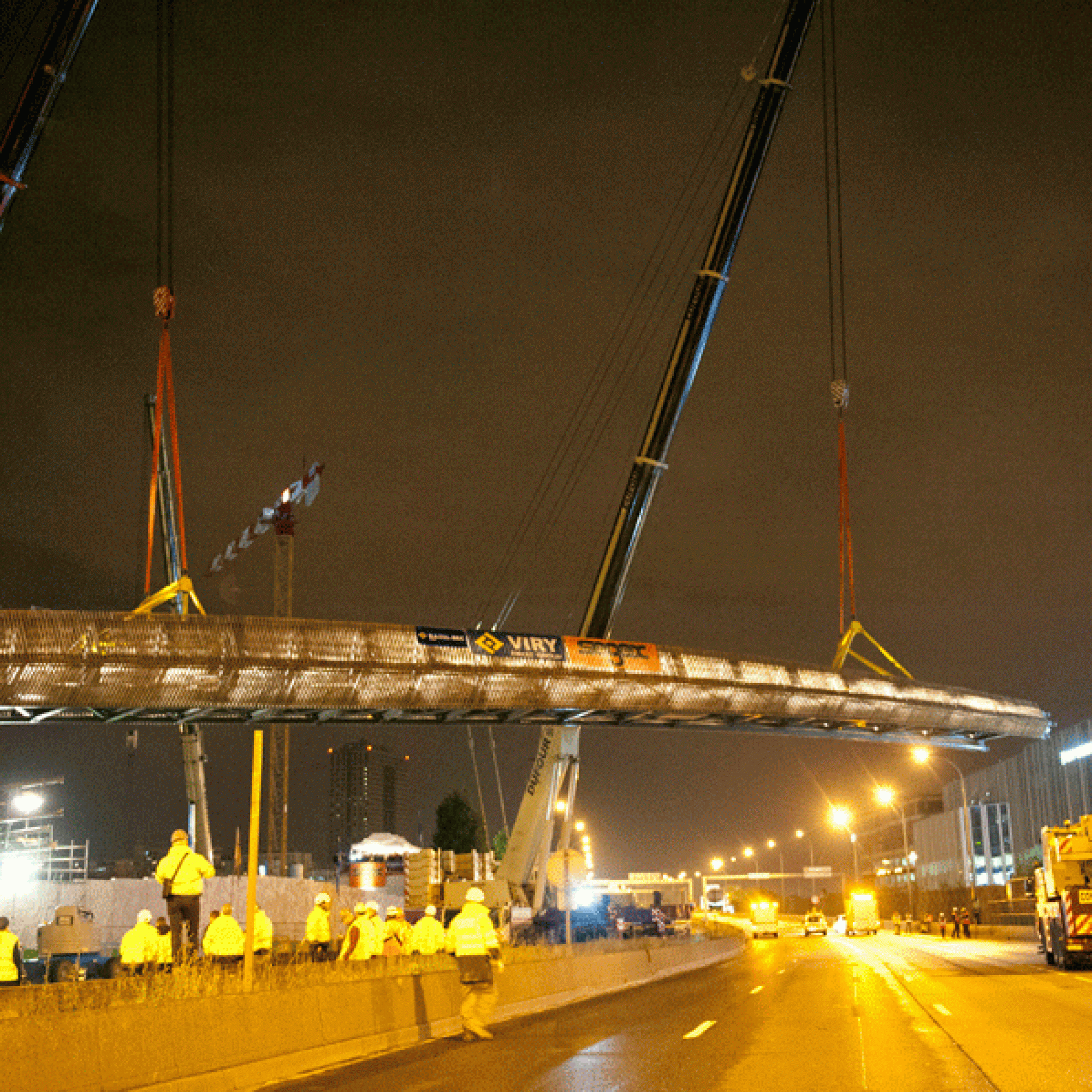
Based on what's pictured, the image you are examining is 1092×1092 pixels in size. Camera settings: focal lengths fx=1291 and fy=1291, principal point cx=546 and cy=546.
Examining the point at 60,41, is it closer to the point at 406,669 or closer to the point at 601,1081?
the point at 406,669

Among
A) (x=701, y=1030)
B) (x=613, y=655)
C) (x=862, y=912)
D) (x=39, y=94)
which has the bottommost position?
(x=862, y=912)

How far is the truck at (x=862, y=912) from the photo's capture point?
63156 mm

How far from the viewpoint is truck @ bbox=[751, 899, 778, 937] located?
252 ft

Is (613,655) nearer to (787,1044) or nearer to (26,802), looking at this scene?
(787,1044)

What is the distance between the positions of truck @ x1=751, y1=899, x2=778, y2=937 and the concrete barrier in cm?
5872

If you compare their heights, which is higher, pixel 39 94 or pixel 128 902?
pixel 39 94

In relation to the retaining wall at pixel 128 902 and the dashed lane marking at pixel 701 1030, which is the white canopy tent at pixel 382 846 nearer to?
the retaining wall at pixel 128 902

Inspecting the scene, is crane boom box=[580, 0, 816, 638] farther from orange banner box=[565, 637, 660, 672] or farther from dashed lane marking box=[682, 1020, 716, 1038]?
dashed lane marking box=[682, 1020, 716, 1038]

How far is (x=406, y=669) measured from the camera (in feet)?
96.7

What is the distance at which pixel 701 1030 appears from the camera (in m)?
17.0

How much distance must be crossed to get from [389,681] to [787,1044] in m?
16.1

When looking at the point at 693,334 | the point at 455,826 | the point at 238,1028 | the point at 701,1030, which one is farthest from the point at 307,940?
the point at 455,826

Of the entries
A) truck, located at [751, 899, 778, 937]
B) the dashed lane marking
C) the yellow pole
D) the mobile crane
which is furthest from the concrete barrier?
truck, located at [751, 899, 778, 937]

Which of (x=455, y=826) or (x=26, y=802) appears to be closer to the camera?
(x=26, y=802)
